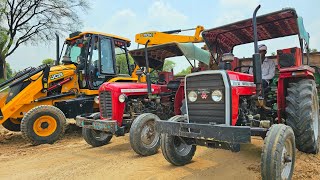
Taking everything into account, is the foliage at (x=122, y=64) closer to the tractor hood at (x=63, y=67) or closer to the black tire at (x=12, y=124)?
the tractor hood at (x=63, y=67)

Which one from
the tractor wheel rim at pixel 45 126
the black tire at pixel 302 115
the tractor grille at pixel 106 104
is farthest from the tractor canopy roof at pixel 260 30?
the tractor wheel rim at pixel 45 126

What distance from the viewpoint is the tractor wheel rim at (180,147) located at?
4.88 meters

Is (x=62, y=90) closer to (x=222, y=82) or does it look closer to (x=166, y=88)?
(x=166, y=88)

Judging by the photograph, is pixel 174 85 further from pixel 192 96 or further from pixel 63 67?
pixel 63 67

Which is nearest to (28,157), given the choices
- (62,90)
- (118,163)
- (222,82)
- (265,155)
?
(118,163)

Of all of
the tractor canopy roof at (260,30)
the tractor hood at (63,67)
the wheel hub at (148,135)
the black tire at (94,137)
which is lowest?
the black tire at (94,137)

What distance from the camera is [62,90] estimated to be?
28.8 ft

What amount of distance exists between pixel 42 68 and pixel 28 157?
9.53ft

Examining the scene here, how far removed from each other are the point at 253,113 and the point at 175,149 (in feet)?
4.28

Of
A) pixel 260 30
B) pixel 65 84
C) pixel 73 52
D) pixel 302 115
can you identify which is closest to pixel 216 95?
pixel 302 115

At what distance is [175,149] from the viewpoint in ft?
15.9

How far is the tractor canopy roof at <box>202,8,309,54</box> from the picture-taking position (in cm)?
500

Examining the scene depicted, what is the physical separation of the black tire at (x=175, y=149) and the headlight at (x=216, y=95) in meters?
0.69

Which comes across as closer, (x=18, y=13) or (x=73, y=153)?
(x=73, y=153)
